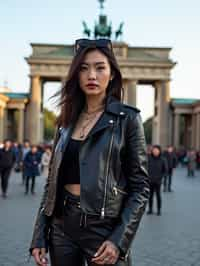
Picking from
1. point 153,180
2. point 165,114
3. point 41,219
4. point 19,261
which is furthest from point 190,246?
point 165,114

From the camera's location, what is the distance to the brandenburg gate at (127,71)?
169 feet

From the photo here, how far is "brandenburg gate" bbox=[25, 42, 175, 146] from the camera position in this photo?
169 feet

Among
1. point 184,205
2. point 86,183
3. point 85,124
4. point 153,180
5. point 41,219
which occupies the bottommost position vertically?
point 184,205

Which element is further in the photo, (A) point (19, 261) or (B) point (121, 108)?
(A) point (19, 261)

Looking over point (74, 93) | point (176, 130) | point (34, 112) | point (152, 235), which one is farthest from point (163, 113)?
point (74, 93)

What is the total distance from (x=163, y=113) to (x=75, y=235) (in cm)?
5176

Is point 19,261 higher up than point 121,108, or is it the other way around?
point 121,108

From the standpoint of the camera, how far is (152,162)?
36.5 feet

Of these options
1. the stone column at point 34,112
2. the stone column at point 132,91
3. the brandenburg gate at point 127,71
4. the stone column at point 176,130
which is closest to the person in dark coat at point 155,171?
the brandenburg gate at point 127,71

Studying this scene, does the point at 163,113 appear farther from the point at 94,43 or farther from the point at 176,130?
the point at 94,43

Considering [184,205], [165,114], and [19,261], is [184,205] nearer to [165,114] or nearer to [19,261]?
[19,261]

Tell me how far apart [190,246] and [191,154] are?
1853 centimetres

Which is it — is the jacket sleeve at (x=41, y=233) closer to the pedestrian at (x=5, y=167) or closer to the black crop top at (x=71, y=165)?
the black crop top at (x=71, y=165)

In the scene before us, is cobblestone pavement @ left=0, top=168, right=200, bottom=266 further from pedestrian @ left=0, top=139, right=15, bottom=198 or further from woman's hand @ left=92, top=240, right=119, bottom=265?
woman's hand @ left=92, top=240, right=119, bottom=265
